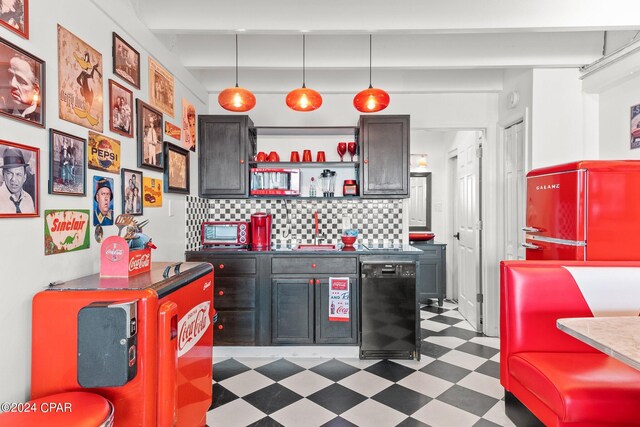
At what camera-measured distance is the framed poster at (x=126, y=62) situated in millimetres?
2229

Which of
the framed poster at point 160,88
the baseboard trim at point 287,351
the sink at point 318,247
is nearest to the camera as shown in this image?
the framed poster at point 160,88

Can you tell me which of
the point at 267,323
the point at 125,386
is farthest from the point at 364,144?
the point at 125,386

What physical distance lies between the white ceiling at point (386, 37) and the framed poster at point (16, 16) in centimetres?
115

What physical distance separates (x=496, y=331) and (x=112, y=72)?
4.20 m

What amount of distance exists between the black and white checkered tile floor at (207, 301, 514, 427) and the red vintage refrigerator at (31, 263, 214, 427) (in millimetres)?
1008

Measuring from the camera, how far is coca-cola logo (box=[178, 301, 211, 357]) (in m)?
1.68

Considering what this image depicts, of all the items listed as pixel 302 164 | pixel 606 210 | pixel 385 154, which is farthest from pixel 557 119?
pixel 302 164

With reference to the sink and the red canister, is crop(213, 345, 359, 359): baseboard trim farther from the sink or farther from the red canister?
the red canister

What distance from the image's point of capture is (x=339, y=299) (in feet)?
11.0

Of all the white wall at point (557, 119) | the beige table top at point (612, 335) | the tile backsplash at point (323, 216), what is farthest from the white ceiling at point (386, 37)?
the beige table top at point (612, 335)

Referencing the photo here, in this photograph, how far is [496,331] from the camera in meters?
3.93

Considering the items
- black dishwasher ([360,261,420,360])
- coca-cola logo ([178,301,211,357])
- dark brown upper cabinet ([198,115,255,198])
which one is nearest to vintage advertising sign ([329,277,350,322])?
black dishwasher ([360,261,420,360])

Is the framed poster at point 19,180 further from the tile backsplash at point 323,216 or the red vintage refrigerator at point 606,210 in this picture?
the red vintage refrigerator at point 606,210

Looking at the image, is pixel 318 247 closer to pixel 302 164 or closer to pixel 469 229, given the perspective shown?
pixel 302 164
